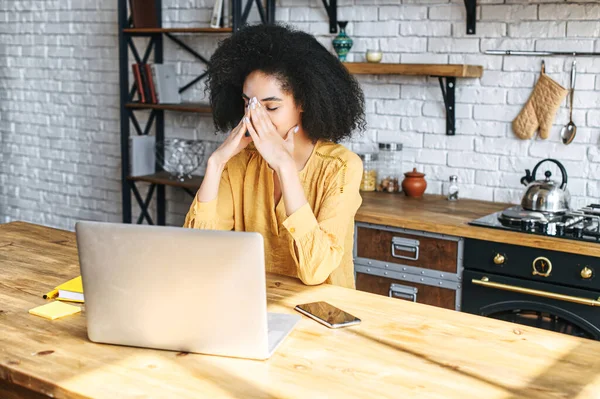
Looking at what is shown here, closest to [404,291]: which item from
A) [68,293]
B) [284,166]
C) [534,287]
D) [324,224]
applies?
[534,287]

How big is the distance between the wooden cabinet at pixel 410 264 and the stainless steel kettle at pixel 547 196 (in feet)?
1.19

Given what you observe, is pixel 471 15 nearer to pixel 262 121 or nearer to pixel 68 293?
pixel 262 121

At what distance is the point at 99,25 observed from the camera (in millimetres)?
4941

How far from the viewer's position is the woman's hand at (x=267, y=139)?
7.50ft

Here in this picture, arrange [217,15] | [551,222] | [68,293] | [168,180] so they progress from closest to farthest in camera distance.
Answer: [68,293]
[551,222]
[217,15]
[168,180]

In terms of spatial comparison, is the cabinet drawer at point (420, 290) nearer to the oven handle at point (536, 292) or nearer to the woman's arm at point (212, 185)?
the oven handle at point (536, 292)

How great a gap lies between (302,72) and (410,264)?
3.66 feet

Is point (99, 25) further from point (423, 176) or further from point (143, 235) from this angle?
point (143, 235)

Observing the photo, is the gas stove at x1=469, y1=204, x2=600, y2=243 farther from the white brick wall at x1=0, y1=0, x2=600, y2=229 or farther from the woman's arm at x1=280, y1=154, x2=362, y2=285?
the woman's arm at x1=280, y1=154, x2=362, y2=285

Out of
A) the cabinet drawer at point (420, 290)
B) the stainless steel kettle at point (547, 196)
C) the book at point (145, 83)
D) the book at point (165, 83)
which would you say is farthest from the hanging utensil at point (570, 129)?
→ the book at point (145, 83)

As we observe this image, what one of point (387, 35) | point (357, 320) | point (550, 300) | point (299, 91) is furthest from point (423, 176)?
point (357, 320)

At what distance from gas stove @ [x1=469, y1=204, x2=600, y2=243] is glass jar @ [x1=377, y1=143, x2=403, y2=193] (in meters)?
0.71

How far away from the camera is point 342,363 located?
1.57 m

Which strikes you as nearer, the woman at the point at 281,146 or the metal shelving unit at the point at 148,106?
the woman at the point at 281,146
